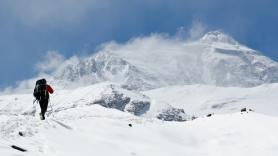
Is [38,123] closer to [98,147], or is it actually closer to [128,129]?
[98,147]

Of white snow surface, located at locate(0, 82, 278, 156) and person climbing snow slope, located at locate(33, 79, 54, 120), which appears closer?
white snow surface, located at locate(0, 82, 278, 156)

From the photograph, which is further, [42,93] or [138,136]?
[42,93]

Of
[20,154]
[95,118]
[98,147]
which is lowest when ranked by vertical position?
[20,154]

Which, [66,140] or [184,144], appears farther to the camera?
[184,144]

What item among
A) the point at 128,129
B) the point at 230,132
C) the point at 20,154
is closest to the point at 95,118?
the point at 128,129

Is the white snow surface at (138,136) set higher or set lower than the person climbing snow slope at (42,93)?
lower

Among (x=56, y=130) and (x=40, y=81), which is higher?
(x=40, y=81)

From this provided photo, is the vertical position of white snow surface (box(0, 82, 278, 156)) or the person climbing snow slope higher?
the person climbing snow slope

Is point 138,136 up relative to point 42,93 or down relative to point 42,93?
down

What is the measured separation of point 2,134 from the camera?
25.3 m

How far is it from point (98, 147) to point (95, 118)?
27.8 feet

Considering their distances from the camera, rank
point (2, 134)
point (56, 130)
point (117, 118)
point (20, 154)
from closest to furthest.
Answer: point (20, 154), point (2, 134), point (56, 130), point (117, 118)

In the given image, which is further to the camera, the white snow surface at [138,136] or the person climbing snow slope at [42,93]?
the person climbing snow slope at [42,93]

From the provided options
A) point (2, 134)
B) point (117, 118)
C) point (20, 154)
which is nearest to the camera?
point (20, 154)
